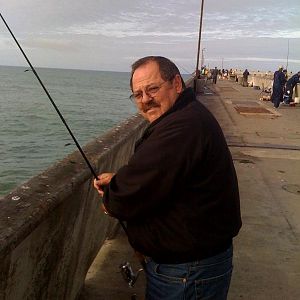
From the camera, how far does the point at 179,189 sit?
81.9 inches

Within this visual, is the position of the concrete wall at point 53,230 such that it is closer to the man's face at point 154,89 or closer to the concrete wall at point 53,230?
the concrete wall at point 53,230

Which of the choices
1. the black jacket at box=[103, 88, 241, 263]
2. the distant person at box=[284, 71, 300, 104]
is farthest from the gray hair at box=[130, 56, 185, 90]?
the distant person at box=[284, 71, 300, 104]

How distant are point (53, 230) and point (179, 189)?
3.19 ft

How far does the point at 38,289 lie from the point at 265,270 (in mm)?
2515

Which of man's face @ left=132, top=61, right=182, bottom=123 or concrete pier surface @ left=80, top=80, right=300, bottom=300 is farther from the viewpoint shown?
concrete pier surface @ left=80, top=80, right=300, bottom=300

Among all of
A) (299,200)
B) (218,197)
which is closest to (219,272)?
(218,197)

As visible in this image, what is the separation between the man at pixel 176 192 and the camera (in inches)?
80.4

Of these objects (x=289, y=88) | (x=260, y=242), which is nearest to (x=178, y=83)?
(x=260, y=242)

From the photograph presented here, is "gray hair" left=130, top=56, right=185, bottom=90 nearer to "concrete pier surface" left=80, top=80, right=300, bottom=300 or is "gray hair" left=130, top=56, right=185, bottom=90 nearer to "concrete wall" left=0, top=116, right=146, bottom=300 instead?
"concrete wall" left=0, top=116, right=146, bottom=300

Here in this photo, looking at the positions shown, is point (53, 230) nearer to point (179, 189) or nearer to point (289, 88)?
point (179, 189)

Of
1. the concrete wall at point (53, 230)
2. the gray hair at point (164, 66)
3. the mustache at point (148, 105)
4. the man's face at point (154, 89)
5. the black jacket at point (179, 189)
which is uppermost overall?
the gray hair at point (164, 66)

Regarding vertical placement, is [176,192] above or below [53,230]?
above

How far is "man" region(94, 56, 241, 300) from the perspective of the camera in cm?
204

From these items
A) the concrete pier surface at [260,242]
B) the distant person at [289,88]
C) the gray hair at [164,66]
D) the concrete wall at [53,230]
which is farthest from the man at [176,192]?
the distant person at [289,88]
